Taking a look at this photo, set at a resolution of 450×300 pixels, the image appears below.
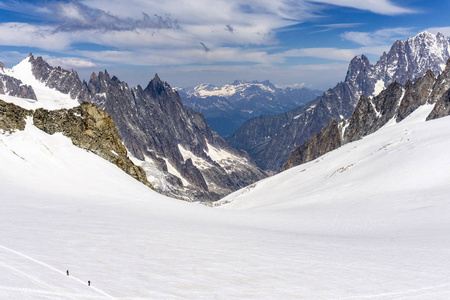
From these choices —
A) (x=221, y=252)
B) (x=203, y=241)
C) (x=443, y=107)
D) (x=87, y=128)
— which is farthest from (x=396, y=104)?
(x=221, y=252)

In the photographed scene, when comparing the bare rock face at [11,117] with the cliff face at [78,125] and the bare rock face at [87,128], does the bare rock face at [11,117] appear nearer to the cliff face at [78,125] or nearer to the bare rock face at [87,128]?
the cliff face at [78,125]

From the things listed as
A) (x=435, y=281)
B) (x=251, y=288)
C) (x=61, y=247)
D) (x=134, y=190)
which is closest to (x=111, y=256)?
(x=61, y=247)

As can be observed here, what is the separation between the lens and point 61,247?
11852 mm

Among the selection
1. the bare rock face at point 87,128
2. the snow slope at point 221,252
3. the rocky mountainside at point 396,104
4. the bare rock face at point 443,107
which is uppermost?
the rocky mountainside at point 396,104

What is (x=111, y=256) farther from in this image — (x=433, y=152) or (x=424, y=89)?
(x=424, y=89)

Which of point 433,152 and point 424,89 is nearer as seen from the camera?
point 433,152

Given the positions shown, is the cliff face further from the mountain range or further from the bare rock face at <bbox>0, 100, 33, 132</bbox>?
the mountain range

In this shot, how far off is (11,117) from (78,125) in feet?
37.3

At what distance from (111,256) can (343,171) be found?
52.2m

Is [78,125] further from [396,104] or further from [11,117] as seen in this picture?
[396,104]

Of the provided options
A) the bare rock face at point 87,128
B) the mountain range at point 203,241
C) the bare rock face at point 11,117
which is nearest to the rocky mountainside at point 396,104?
the mountain range at point 203,241

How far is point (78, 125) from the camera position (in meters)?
52.7

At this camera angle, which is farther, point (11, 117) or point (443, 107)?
point (443, 107)

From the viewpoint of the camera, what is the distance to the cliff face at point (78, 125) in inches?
1676
